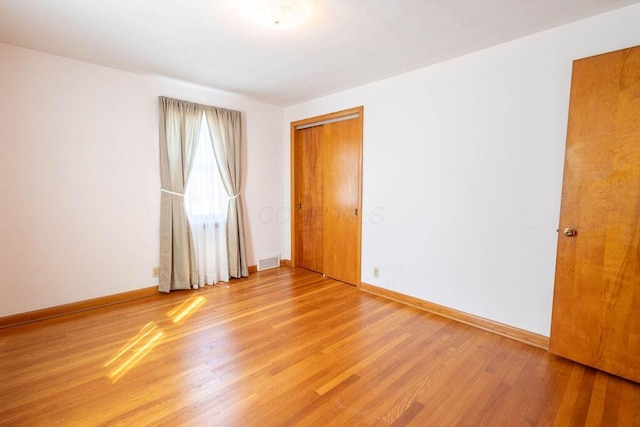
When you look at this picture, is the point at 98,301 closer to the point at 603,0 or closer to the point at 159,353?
the point at 159,353

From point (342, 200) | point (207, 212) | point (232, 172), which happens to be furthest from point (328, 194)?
point (207, 212)

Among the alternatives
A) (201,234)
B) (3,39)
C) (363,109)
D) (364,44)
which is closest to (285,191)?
(201,234)

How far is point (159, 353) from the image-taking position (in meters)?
2.21

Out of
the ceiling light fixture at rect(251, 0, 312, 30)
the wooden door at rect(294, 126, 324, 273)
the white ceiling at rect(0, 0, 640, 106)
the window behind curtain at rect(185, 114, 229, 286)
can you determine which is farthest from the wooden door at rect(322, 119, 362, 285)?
the ceiling light fixture at rect(251, 0, 312, 30)

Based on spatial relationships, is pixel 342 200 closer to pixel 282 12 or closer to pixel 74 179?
pixel 282 12

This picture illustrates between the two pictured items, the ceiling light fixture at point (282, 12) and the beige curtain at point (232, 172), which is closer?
the ceiling light fixture at point (282, 12)

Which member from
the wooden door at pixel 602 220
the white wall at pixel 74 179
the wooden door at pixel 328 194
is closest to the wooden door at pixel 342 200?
the wooden door at pixel 328 194

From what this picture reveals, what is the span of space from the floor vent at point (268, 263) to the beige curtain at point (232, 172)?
1.19ft

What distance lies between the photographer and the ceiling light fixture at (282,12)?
73.8 inches

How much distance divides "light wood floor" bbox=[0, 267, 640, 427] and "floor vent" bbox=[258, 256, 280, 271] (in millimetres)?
1504

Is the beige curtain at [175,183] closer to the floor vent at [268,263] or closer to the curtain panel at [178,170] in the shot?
the curtain panel at [178,170]

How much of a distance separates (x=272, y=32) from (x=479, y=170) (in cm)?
210

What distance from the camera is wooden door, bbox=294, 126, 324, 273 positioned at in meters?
4.20

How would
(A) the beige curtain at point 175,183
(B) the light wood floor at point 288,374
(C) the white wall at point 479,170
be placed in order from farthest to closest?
(A) the beige curtain at point 175,183
(C) the white wall at point 479,170
(B) the light wood floor at point 288,374
